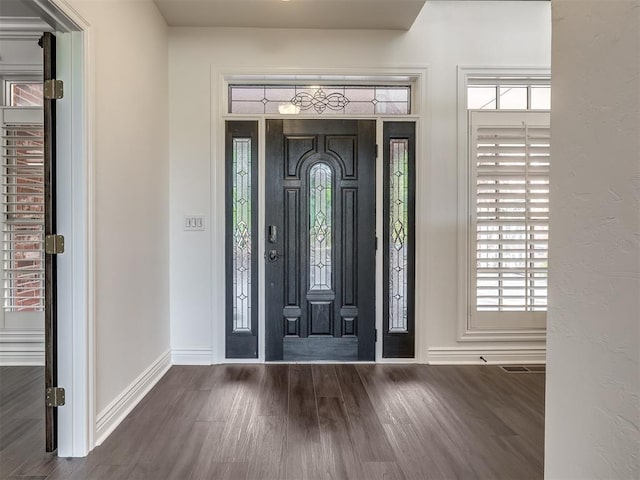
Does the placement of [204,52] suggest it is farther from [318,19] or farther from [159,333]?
[159,333]

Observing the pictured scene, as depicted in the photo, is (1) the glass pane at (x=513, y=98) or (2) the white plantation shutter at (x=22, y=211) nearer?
(2) the white plantation shutter at (x=22, y=211)

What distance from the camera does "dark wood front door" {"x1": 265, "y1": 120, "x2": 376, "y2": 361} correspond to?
2.98 meters

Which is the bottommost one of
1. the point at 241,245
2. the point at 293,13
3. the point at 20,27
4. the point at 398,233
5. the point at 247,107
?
the point at 241,245

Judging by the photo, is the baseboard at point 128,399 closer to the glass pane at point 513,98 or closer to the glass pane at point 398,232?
the glass pane at point 398,232

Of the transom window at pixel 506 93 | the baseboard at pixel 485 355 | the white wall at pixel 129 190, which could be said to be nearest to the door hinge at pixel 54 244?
the white wall at pixel 129 190

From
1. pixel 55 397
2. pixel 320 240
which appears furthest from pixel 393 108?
pixel 55 397

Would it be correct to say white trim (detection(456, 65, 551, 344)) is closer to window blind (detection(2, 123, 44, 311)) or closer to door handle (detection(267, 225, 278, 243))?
door handle (detection(267, 225, 278, 243))

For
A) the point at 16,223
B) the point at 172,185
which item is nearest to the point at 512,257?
the point at 172,185

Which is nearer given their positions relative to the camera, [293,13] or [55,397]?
[55,397]

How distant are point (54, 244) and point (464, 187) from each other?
292cm

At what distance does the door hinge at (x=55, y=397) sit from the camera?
1.77m

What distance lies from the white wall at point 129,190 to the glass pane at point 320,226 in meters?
1.22

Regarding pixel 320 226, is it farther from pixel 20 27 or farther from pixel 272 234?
pixel 20 27

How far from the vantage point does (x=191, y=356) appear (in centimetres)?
298
